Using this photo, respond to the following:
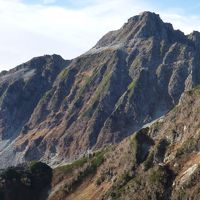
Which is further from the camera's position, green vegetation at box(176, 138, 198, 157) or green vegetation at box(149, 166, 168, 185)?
green vegetation at box(176, 138, 198, 157)

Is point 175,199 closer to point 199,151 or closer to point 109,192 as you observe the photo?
point 199,151

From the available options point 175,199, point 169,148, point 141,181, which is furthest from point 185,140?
point 175,199

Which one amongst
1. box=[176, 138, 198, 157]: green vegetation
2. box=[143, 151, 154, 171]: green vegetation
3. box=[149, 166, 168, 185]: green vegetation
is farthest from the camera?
box=[143, 151, 154, 171]: green vegetation

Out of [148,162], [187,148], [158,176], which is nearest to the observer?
[158,176]

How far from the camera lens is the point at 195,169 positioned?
162875mm

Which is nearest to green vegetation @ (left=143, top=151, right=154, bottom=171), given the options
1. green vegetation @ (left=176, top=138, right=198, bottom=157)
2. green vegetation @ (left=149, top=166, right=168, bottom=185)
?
green vegetation @ (left=149, top=166, right=168, bottom=185)

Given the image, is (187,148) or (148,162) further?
(148,162)

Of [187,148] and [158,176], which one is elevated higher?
[187,148]

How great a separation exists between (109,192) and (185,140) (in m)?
33.6

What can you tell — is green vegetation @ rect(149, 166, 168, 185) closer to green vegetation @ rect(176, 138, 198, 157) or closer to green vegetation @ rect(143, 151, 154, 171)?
green vegetation @ rect(176, 138, 198, 157)

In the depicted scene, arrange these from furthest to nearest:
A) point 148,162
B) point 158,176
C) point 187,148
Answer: point 148,162, point 187,148, point 158,176

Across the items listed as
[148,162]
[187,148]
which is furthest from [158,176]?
[148,162]

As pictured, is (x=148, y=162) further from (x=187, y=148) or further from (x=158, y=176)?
(x=158, y=176)

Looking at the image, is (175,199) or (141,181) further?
(141,181)
